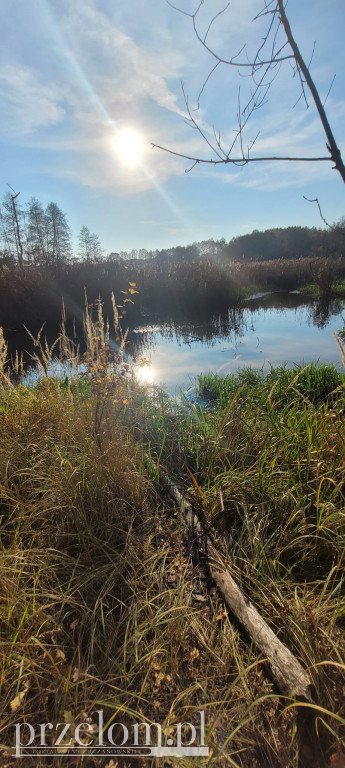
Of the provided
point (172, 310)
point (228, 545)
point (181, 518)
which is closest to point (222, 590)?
point (228, 545)

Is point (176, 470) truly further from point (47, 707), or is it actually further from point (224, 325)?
point (224, 325)

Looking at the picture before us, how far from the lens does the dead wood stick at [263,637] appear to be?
3.64 feet

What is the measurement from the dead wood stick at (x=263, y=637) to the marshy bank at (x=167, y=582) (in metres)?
0.04

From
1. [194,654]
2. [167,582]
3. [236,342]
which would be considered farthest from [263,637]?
[236,342]

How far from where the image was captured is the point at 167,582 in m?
1.68

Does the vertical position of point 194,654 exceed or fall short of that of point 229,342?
it falls short

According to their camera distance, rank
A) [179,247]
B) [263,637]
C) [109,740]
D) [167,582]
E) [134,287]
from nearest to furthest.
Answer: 1. [109,740]
2. [263,637]
3. [167,582]
4. [134,287]
5. [179,247]

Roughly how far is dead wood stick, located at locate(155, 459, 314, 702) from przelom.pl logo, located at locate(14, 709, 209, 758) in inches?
11.9

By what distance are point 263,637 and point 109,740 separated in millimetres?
627

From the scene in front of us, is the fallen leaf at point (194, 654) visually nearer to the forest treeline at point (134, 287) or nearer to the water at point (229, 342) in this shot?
the water at point (229, 342)

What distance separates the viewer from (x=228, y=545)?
6.03 ft

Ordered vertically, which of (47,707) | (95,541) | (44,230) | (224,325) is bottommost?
(47,707)

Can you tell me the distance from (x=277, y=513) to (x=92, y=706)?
4.12 feet

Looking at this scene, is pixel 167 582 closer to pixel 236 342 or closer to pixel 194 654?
pixel 194 654
